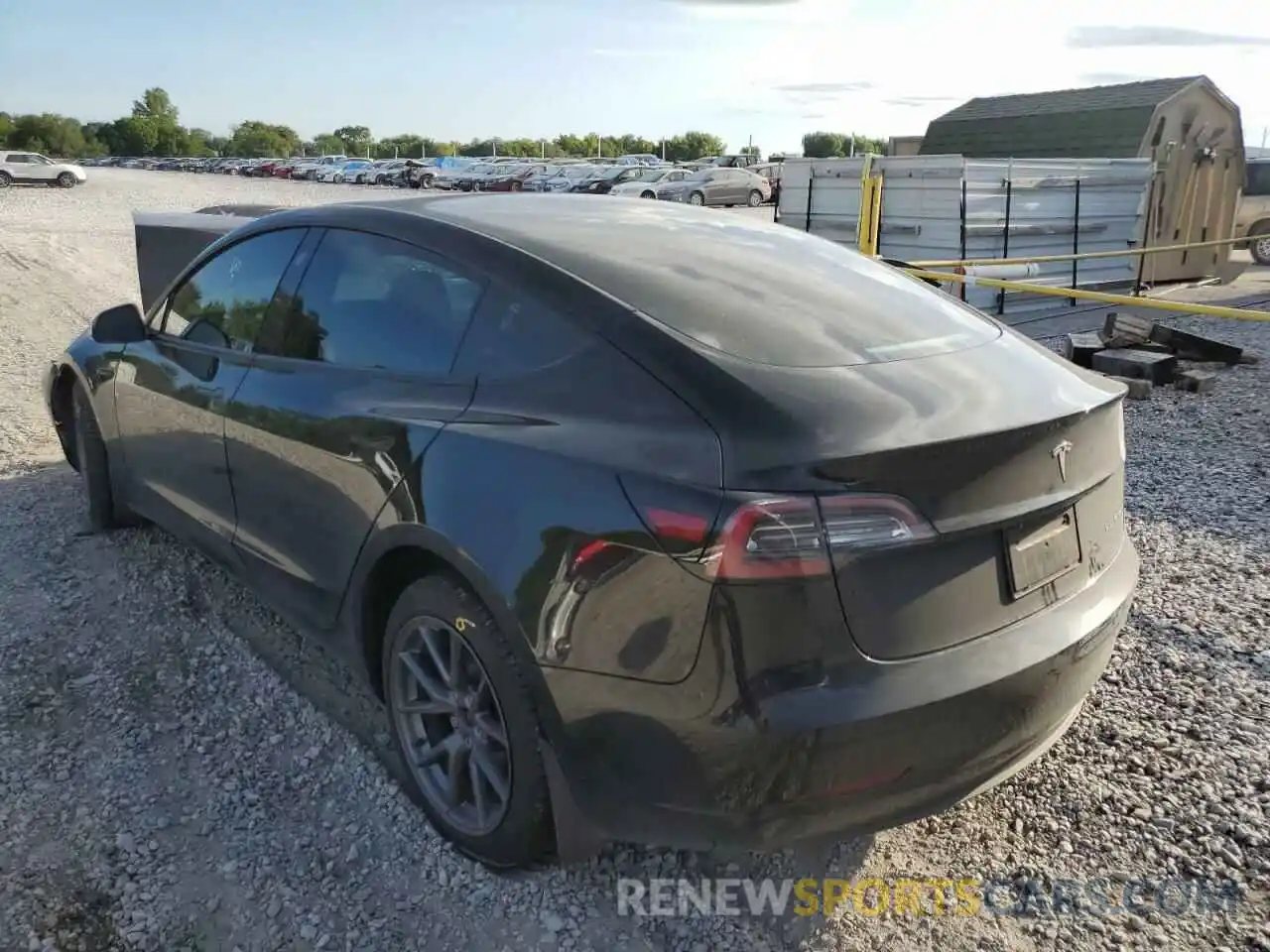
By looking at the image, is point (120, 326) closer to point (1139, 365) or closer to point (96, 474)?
point (96, 474)

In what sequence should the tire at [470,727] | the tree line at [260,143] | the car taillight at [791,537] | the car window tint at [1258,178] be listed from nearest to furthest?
the car taillight at [791,537], the tire at [470,727], the car window tint at [1258,178], the tree line at [260,143]

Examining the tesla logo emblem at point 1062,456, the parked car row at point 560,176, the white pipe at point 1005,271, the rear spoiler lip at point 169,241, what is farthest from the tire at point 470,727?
the parked car row at point 560,176

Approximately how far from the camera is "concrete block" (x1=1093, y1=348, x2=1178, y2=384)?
7.41 metres

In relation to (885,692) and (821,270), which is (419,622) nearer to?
(885,692)

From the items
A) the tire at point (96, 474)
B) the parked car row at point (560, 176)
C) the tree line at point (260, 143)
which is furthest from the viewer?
the tree line at point (260, 143)

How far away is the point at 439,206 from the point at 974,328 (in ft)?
5.52

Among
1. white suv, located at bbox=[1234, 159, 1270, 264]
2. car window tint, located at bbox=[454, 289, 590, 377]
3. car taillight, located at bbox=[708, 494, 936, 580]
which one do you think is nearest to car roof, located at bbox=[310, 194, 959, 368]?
car window tint, located at bbox=[454, 289, 590, 377]

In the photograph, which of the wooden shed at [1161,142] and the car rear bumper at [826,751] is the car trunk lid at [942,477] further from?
the wooden shed at [1161,142]

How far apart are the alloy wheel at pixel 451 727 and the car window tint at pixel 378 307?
748 millimetres

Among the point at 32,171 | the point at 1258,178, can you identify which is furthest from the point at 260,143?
the point at 1258,178

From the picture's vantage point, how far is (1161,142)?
13.4 m

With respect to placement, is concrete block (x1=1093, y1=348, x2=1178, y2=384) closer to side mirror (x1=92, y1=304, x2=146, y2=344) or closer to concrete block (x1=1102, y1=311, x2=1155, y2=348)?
concrete block (x1=1102, y1=311, x2=1155, y2=348)

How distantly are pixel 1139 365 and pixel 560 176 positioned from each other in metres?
38.5

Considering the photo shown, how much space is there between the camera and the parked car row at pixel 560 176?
36.0m
